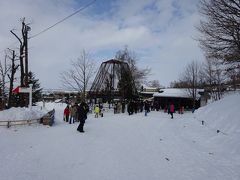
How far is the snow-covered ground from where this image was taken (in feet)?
27.3

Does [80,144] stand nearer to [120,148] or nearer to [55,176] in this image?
[120,148]

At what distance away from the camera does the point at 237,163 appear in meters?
9.80

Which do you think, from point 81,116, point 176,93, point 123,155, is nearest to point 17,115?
point 81,116

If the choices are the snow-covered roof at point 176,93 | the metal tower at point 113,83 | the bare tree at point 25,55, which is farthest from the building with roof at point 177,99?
the bare tree at point 25,55

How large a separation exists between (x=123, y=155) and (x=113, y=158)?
634mm

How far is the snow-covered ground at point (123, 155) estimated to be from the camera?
328 inches

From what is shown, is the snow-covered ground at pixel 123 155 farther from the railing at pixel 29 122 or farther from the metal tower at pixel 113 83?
the metal tower at pixel 113 83

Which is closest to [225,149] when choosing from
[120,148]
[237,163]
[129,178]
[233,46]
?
[237,163]

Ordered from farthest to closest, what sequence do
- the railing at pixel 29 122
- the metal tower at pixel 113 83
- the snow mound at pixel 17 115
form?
the metal tower at pixel 113 83
the snow mound at pixel 17 115
the railing at pixel 29 122

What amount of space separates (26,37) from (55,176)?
21.2 meters

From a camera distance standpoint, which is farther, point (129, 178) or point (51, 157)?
point (51, 157)

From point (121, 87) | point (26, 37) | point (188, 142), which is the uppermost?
point (26, 37)

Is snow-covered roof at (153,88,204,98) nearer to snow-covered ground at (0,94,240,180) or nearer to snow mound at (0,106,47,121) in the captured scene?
snow mound at (0,106,47,121)

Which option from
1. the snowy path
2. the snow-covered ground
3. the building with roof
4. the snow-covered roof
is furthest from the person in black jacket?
the snow-covered roof
